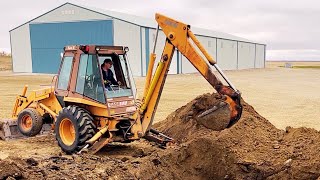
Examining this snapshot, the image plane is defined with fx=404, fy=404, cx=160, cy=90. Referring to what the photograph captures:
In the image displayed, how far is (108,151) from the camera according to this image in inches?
359

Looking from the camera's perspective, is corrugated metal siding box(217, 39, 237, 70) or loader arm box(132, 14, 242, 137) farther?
corrugated metal siding box(217, 39, 237, 70)

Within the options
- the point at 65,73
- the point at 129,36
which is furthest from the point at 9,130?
the point at 129,36

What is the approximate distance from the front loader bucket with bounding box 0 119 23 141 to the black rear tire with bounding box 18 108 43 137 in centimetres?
29

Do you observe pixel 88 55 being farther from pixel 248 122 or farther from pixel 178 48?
pixel 248 122

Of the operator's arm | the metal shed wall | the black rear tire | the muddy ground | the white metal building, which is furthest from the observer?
the metal shed wall

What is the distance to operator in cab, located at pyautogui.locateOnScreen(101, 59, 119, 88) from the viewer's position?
Result: 8766 millimetres

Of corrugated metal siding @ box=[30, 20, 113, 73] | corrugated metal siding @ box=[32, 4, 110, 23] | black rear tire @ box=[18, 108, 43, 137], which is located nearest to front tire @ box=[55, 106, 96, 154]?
black rear tire @ box=[18, 108, 43, 137]

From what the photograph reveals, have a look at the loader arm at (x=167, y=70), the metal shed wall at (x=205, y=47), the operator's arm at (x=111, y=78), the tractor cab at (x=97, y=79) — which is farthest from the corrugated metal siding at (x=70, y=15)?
the loader arm at (x=167, y=70)

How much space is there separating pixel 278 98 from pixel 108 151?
15018 mm

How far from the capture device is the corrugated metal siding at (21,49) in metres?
42.5

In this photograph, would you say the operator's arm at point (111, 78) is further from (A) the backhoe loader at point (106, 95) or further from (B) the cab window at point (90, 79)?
(B) the cab window at point (90, 79)

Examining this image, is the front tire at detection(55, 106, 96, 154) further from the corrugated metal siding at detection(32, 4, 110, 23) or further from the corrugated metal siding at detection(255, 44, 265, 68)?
the corrugated metal siding at detection(255, 44, 265, 68)

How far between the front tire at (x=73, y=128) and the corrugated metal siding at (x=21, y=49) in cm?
3577

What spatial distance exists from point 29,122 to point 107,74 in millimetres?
2726
